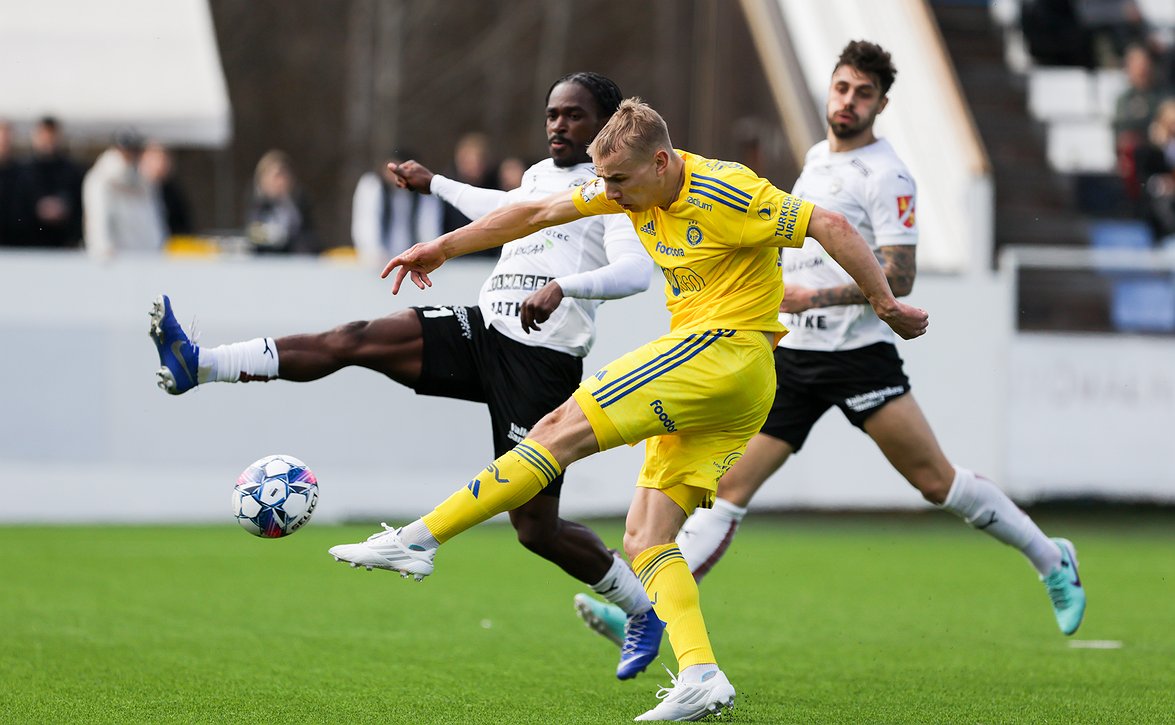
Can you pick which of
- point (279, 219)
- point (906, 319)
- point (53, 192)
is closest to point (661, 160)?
point (906, 319)

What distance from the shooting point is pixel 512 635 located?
7809 millimetres

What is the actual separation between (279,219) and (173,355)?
8587 millimetres

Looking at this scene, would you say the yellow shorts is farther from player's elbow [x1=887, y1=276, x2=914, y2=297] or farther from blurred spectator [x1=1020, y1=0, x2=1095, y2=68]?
blurred spectator [x1=1020, y1=0, x2=1095, y2=68]

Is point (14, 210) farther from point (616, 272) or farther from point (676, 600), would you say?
point (676, 600)

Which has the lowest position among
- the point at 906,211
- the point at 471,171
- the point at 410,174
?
the point at 471,171

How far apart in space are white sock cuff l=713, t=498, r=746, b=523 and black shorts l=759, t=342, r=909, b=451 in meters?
0.35

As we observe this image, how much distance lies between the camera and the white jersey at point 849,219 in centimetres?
697

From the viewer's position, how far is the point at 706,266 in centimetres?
573

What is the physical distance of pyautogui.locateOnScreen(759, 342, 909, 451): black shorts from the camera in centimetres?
711

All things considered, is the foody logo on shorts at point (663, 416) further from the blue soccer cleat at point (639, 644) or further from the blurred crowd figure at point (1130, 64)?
the blurred crowd figure at point (1130, 64)

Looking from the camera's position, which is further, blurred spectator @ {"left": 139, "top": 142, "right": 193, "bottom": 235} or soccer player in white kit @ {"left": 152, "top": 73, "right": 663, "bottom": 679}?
blurred spectator @ {"left": 139, "top": 142, "right": 193, "bottom": 235}

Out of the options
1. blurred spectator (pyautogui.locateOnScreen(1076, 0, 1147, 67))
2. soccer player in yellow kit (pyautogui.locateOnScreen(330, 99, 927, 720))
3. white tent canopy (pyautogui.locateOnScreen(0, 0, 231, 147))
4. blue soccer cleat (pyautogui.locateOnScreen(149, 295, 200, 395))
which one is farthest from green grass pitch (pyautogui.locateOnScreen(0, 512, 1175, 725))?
blurred spectator (pyautogui.locateOnScreen(1076, 0, 1147, 67))

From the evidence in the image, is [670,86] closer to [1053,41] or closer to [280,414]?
[1053,41]

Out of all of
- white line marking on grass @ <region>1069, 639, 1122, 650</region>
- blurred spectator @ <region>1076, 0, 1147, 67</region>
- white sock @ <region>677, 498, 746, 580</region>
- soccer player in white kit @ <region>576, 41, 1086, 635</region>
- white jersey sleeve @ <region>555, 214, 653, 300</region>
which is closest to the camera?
white jersey sleeve @ <region>555, 214, 653, 300</region>
